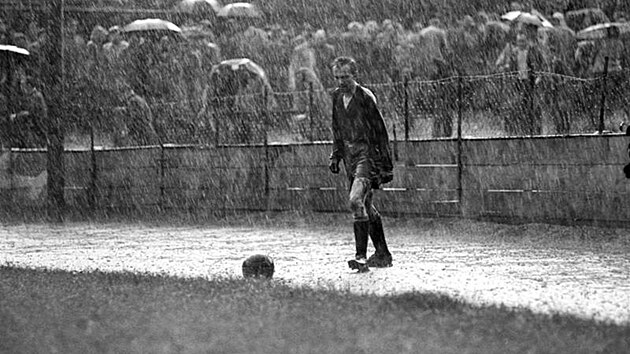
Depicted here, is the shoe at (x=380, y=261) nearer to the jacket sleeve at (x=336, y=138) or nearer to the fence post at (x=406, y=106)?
the jacket sleeve at (x=336, y=138)

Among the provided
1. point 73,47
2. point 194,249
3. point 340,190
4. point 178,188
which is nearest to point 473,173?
point 340,190

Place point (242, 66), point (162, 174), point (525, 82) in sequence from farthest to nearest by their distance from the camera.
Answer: point (162, 174), point (242, 66), point (525, 82)

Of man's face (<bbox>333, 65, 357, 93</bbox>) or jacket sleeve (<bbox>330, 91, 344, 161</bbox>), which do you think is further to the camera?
jacket sleeve (<bbox>330, 91, 344, 161</bbox>)

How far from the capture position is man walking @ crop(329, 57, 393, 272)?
14.6 meters

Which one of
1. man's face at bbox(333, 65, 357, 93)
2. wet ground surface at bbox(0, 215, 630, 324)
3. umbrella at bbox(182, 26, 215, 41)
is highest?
umbrella at bbox(182, 26, 215, 41)

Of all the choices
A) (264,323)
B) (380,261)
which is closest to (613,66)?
(380,261)

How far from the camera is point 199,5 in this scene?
92.1ft

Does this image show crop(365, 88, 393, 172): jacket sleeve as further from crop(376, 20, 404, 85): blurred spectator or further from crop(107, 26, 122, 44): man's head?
crop(107, 26, 122, 44): man's head

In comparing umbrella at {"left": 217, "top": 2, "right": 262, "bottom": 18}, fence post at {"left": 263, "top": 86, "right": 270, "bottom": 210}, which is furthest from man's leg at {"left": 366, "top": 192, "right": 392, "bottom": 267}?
umbrella at {"left": 217, "top": 2, "right": 262, "bottom": 18}

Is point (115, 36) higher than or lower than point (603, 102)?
higher

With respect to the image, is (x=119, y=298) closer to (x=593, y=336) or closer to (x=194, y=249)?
(x=593, y=336)

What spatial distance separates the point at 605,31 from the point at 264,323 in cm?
1322

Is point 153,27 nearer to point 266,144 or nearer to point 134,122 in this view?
point 134,122

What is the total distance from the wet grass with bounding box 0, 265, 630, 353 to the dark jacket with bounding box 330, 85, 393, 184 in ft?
11.0
